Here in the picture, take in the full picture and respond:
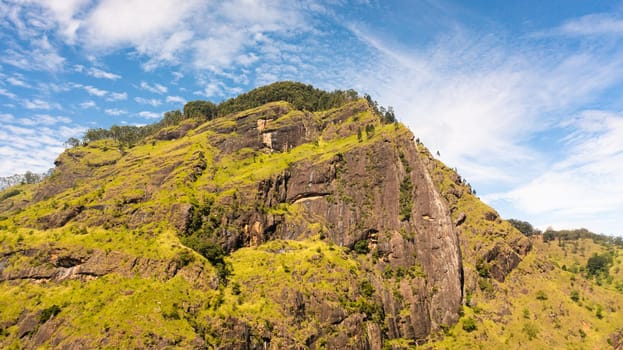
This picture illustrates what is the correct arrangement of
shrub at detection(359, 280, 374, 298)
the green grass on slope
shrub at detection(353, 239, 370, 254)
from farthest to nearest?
shrub at detection(353, 239, 370, 254) < the green grass on slope < shrub at detection(359, 280, 374, 298)

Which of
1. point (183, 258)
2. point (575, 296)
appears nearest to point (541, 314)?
point (575, 296)

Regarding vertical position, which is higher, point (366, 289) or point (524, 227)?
point (524, 227)

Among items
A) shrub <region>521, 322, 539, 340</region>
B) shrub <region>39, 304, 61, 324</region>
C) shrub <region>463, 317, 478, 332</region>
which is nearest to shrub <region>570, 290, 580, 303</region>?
shrub <region>521, 322, 539, 340</region>

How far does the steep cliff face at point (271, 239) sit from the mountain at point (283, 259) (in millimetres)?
343

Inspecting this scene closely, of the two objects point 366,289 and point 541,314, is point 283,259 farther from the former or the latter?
point 541,314

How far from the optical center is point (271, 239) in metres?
91.8

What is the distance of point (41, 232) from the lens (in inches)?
3118

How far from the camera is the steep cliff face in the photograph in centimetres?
6675

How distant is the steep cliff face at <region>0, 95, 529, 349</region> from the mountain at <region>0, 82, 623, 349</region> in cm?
34

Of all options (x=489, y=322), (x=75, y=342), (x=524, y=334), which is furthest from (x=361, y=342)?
(x=75, y=342)

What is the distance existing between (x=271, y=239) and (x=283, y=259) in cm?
1248

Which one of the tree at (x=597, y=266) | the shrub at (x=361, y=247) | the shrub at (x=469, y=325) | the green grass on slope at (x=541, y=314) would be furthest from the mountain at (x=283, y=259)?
the tree at (x=597, y=266)

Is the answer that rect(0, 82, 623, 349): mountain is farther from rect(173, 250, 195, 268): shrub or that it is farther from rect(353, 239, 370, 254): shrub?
rect(353, 239, 370, 254): shrub

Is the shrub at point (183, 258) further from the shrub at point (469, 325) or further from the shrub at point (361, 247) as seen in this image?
the shrub at point (469, 325)
